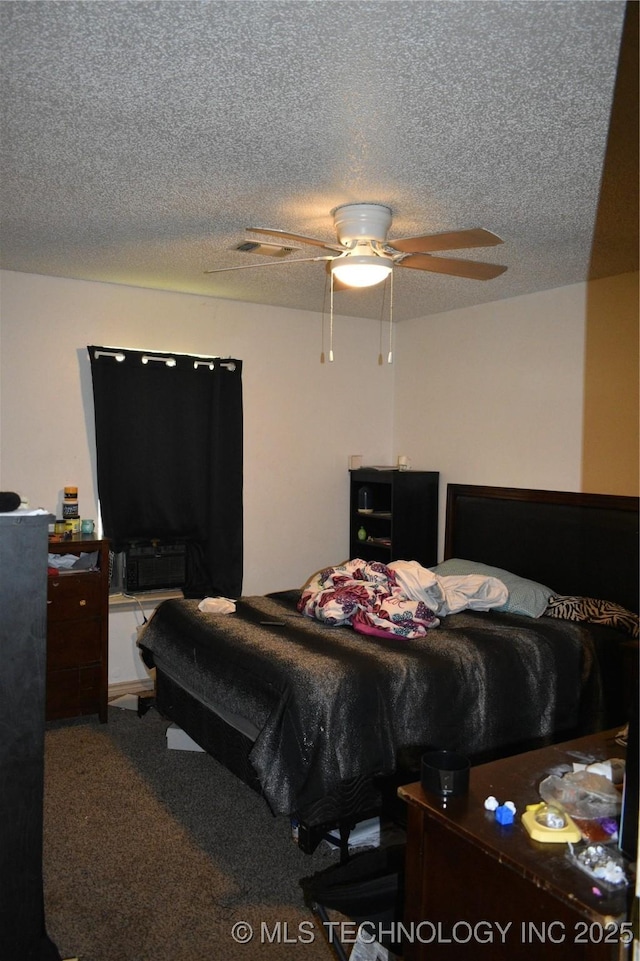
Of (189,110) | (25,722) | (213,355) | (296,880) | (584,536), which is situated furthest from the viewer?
(213,355)

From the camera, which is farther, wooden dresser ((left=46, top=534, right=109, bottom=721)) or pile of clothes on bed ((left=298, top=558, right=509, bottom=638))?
wooden dresser ((left=46, top=534, right=109, bottom=721))

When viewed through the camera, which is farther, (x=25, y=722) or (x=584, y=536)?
(x=584, y=536)

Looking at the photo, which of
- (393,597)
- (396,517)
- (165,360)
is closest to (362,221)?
(393,597)

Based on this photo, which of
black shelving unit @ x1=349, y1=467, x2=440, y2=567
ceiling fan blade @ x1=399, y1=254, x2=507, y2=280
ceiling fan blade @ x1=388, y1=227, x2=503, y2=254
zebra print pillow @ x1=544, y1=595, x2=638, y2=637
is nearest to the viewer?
ceiling fan blade @ x1=388, y1=227, x2=503, y2=254

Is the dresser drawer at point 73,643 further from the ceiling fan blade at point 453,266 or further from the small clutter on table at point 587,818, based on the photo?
the small clutter on table at point 587,818

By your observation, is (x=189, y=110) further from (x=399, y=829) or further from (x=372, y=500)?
(x=372, y=500)

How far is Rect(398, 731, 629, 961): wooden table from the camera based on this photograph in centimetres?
139

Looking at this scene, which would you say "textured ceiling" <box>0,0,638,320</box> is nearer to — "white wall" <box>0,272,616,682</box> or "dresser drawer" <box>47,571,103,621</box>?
"white wall" <box>0,272,616,682</box>

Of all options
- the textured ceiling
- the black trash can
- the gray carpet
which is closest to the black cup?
the black trash can

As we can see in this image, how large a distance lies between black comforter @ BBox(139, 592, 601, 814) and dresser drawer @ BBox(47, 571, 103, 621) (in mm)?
422

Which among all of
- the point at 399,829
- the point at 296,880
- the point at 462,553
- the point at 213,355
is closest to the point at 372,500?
the point at 462,553

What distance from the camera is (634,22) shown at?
69.4 inches

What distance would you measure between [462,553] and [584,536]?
3.55 ft

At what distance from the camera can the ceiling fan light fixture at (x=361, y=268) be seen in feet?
9.78
